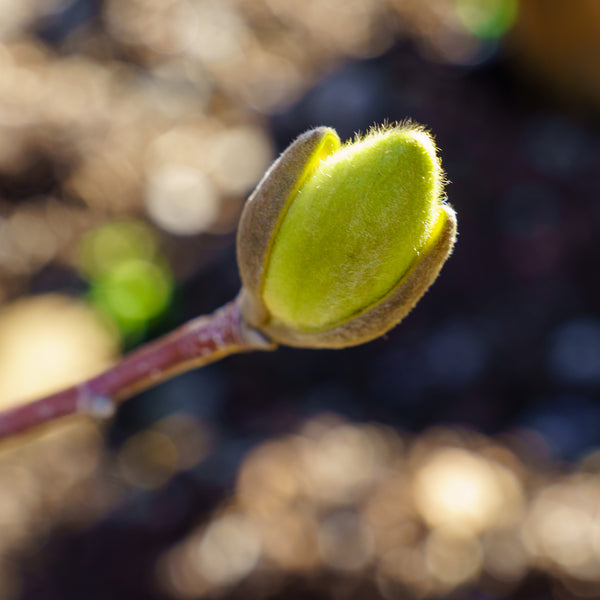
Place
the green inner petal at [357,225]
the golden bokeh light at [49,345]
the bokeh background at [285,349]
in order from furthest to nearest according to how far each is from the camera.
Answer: the golden bokeh light at [49,345]
the bokeh background at [285,349]
the green inner petal at [357,225]

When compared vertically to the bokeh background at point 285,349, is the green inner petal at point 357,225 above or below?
above

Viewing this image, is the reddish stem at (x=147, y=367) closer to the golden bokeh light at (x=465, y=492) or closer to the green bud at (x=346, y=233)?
the green bud at (x=346, y=233)

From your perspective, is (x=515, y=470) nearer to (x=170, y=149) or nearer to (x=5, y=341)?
(x=5, y=341)

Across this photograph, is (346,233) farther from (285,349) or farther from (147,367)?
(285,349)

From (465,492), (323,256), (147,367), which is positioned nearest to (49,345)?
(465,492)

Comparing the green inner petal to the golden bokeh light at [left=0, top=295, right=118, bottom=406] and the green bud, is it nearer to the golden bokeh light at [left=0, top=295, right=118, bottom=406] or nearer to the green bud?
the green bud

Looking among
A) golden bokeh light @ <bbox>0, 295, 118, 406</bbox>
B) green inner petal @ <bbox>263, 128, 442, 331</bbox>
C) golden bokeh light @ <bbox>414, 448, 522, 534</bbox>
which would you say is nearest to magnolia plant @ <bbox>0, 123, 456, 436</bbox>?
green inner petal @ <bbox>263, 128, 442, 331</bbox>

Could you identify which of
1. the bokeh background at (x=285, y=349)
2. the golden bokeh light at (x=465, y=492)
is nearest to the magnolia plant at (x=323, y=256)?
the bokeh background at (x=285, y=349)
